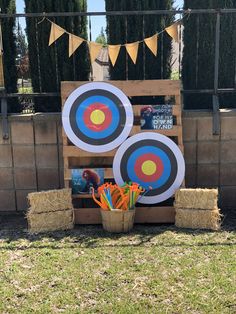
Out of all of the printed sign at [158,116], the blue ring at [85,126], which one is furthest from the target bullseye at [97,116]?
the printed sign at [158,116]

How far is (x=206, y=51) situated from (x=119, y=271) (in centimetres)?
303

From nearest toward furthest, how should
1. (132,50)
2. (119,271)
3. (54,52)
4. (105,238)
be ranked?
(119,271)
(105,238)
(132,50)
(54,52)

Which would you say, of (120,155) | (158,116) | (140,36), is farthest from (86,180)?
(140,36)

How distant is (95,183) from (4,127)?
1.26 meters

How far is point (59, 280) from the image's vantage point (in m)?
3.40

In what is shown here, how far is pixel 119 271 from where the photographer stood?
139 inches

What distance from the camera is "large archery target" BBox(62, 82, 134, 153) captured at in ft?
15.3

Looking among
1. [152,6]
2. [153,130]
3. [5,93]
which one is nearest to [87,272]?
[153,130]

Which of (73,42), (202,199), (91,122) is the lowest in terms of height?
(202,199)

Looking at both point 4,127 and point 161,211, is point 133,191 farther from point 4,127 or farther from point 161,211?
point 4,127

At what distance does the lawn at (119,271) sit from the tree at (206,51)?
1.88 metres

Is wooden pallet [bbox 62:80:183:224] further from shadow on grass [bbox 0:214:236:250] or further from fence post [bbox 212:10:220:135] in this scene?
fence post [bbox 212:10:220:135]

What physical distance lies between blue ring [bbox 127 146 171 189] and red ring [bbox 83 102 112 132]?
453mm

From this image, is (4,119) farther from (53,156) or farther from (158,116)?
(158,116)
